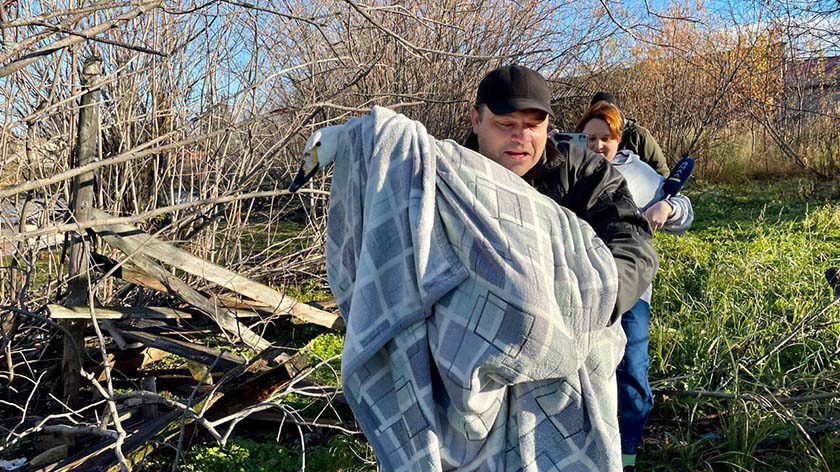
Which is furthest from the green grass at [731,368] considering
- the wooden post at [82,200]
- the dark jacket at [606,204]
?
the dark jacket at [606,204]

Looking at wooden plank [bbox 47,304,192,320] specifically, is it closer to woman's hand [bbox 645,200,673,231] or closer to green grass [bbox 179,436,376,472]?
green grass [bbox 179,436,376,472]

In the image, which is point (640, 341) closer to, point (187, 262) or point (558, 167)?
point (558, 167)

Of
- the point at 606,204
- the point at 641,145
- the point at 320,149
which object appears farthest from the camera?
the point at 641,145

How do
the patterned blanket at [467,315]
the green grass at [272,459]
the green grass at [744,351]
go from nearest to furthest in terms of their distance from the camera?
the patterned blanket at [467,315], the green grass at [744,351], the green grass at [272,459]

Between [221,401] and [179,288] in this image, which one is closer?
[221,401]

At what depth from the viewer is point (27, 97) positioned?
12.5 feet

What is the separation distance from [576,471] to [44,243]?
12.0 feet

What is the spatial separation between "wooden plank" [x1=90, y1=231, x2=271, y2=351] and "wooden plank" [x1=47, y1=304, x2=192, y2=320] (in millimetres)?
A: 300

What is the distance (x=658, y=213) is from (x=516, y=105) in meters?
1.04

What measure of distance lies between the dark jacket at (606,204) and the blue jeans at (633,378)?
0.84 meters

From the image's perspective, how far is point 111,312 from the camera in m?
3.75

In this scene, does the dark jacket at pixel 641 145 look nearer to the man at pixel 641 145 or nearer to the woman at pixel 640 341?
the man at pixel 641 145

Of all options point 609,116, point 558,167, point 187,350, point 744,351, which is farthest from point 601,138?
point 187,350

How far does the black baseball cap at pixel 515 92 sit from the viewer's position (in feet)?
6.27
